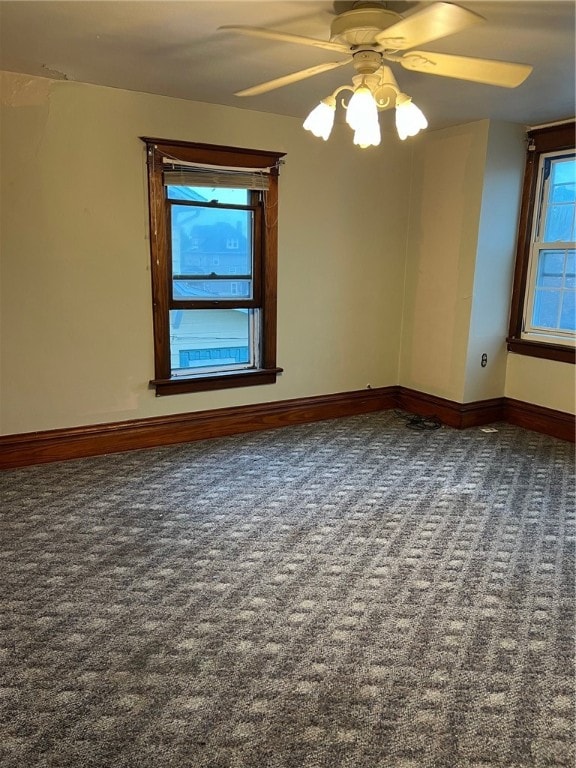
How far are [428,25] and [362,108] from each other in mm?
377

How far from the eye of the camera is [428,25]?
6.08 ft

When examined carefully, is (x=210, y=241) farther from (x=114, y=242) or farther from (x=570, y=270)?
(x=570, y=270)

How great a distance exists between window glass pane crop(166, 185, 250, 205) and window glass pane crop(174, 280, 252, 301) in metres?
0.55

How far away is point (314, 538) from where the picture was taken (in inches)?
112

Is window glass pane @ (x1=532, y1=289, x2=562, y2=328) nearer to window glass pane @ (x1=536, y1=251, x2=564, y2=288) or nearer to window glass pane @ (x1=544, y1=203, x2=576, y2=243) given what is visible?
window glass pane @ (x1=536, y1=251, x2=564, y2=288)

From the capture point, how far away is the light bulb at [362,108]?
218 centimetres

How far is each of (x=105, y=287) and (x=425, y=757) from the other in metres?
3.09

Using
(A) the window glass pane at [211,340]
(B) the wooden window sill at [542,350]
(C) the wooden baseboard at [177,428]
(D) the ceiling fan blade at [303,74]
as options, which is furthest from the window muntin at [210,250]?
(B) the wooden window sill at [542,350]

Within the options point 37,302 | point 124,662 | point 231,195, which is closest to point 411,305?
point 231,195

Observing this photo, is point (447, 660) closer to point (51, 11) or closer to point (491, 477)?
point (491, 477)

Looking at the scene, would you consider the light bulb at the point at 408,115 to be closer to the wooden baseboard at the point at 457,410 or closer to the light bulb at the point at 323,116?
the light bulb at the point at 323,116

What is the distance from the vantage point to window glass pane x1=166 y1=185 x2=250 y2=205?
390 centimetres

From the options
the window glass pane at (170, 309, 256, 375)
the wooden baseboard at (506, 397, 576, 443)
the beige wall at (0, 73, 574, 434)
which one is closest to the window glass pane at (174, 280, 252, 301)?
the window glass pane at (170, 309, 256, 375)

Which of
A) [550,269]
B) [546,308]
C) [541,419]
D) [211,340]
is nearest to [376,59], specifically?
[211,340]
